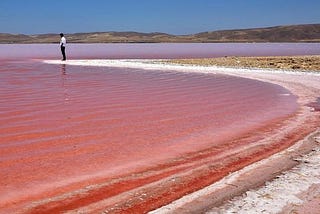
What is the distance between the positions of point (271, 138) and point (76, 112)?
458 centimetres

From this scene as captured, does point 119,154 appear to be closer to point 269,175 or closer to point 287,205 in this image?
point 269,175

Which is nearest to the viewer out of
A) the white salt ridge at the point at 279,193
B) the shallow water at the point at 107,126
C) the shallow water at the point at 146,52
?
the white salt ridge at the point at 279,193

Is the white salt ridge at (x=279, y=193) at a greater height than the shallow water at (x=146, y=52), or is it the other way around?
the shallow water at (x=146, y=52)

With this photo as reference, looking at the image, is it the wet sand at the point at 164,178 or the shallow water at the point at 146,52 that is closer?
the wet sand at the point at 164,178

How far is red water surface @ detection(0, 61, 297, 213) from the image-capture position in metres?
5.48

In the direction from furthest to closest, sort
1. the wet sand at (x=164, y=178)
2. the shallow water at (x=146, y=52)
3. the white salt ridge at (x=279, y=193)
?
the shallow water at (x=146, y=52) → the wet sand at (x=164, y=178) → the white salt ridge at (x=279, y=193)

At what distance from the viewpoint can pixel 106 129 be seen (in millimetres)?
8500

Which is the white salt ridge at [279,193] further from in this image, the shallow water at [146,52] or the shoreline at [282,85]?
the shallow water at [146,52]

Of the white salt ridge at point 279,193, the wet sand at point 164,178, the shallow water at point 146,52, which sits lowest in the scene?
the wet sand at point 164,178

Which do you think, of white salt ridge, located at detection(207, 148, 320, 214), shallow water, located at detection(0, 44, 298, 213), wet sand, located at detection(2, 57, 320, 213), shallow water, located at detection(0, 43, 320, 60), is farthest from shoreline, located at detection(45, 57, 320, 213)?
shallow water, located at detection(0, 43, 320, 60)

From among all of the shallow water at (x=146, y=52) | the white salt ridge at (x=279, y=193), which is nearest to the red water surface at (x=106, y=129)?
the white salt ridge at (x=279, y=193)

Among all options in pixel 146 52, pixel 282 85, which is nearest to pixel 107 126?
pixel 282 85

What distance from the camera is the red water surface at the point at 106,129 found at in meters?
5.48

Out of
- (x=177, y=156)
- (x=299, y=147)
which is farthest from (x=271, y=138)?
(x=177, y=156)
